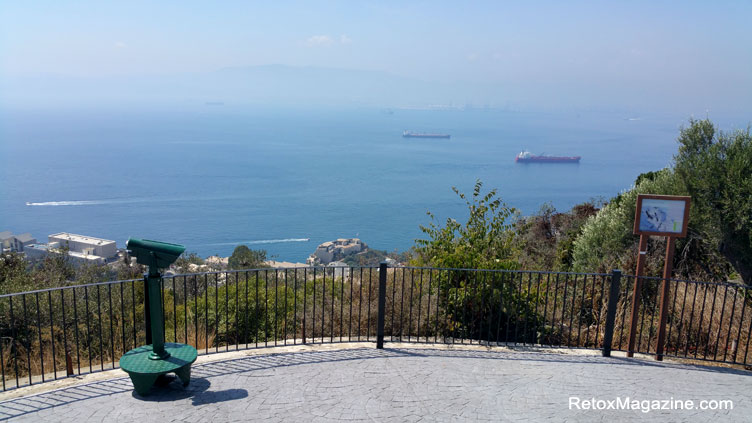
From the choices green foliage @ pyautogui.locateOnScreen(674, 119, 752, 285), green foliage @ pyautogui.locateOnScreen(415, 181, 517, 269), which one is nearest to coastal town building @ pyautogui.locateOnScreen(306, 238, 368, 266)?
green foliage @ pyautogui.locateOnScreen(674, 119, 752, 285)

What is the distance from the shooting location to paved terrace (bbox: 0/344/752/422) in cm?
474

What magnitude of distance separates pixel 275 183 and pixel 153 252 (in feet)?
281

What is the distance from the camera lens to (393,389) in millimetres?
5277

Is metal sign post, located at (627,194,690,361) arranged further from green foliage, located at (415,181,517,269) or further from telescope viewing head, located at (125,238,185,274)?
telescope viewing head, located at (125,238,185,274)

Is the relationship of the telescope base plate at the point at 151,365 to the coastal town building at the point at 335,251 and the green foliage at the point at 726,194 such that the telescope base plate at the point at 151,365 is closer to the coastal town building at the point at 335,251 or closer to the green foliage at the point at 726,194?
the green foliage at the point at 726,194

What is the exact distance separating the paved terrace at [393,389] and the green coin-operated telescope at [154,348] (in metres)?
0.22

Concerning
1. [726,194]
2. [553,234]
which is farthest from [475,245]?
[553,234]

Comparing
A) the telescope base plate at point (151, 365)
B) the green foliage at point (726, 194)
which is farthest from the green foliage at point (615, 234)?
the telescope base plate at point (151, 365)

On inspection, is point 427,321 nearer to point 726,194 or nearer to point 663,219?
point 663,219

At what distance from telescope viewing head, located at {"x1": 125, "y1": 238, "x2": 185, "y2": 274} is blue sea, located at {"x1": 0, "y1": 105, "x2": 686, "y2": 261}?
46.2 m

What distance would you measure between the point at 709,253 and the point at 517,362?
26.0 ft

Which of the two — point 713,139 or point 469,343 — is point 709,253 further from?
point 469,343

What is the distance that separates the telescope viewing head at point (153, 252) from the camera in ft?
16.1

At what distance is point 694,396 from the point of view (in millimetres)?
5336
